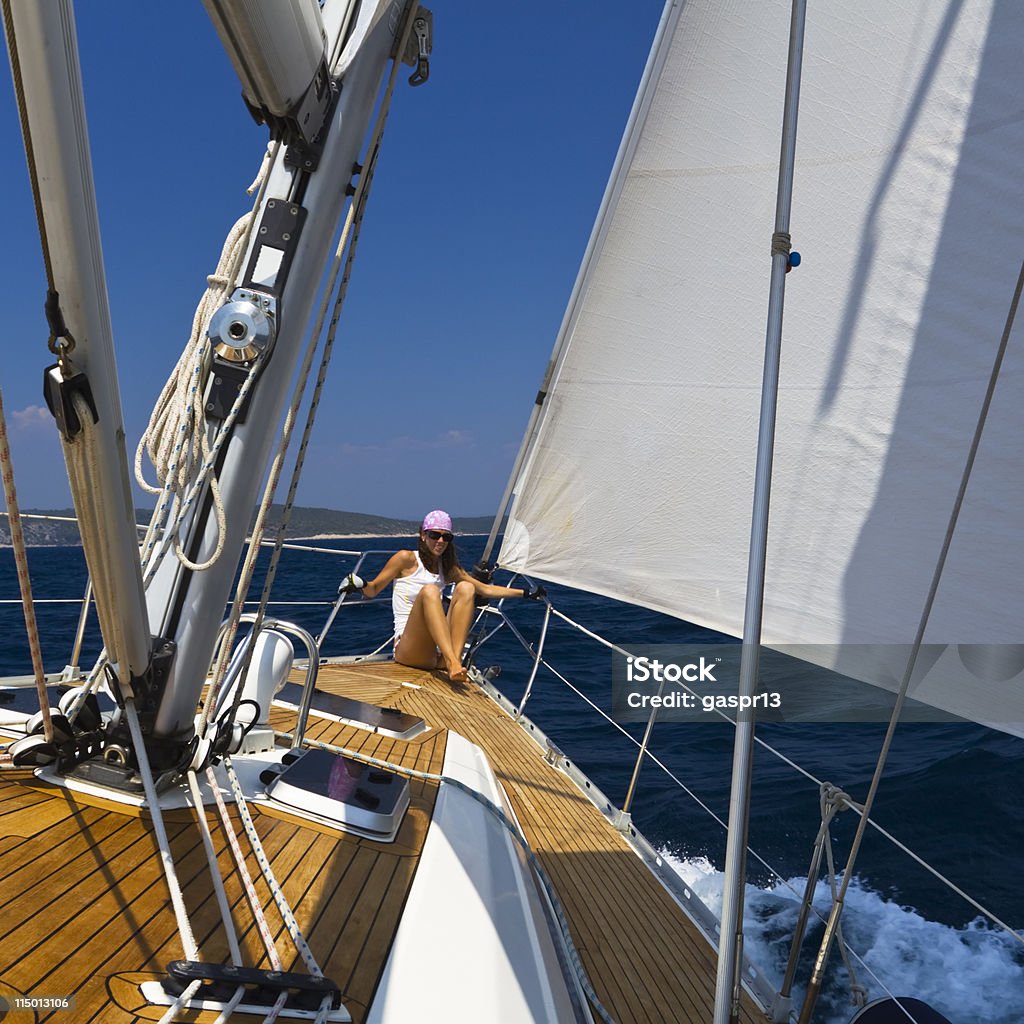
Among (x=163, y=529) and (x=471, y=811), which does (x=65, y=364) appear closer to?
(x=163, y=529)

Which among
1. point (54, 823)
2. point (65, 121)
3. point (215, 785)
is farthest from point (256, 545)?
point (65, 121)

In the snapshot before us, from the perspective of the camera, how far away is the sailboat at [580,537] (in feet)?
3.93

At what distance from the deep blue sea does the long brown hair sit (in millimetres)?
374

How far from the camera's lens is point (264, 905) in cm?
133

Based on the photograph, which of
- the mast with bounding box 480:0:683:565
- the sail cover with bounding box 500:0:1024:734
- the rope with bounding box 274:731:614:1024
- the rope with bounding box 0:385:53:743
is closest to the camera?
the rope with bounding box 0:385:53:743

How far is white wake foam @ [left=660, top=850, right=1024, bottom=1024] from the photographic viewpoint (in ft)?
7.89

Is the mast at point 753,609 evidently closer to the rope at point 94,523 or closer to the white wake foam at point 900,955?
the rope at point 94,523

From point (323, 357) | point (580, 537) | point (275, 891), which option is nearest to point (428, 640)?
point (580, 537)

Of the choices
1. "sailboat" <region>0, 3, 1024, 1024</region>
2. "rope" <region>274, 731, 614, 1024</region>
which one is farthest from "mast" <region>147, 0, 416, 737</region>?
"rope" <region>274, 731, 614, 1024</region>

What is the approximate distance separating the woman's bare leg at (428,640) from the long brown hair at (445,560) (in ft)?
0.56

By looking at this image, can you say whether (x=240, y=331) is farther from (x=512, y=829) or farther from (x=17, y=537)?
(x=512, y=829)

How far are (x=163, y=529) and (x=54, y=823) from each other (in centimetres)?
59

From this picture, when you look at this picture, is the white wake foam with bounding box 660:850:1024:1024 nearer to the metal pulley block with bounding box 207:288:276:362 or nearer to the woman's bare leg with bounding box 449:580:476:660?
the woman's bare leg with bounding box 449:580:476:660

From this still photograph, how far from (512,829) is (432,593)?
2077 millimetres
